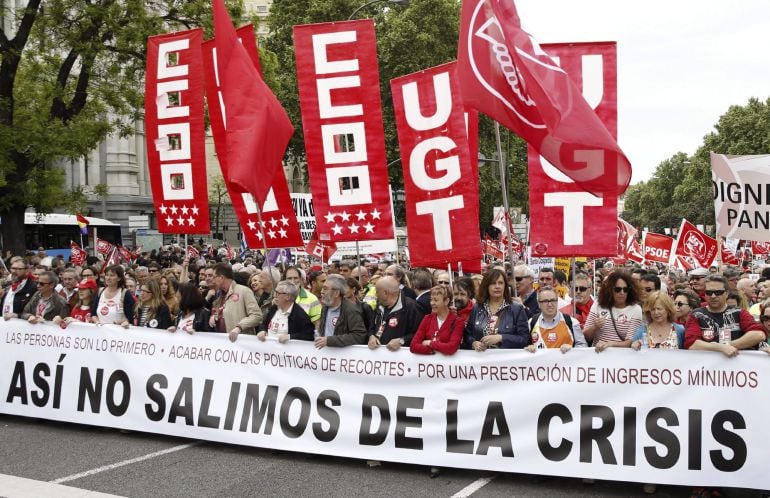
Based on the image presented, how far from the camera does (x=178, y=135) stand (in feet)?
33.9

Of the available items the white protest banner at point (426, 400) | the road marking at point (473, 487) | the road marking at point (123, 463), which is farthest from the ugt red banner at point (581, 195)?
the road marking at point (123, 463)

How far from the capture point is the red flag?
649cm

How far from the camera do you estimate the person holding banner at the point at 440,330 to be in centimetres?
684

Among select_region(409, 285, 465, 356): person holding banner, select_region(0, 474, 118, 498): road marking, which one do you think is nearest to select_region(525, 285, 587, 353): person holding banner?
select_region(409, 285, 465, 356): person holding banner

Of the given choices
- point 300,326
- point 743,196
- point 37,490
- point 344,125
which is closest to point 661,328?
A: point 300,326

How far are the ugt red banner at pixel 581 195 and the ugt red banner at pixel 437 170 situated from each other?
2.33ft

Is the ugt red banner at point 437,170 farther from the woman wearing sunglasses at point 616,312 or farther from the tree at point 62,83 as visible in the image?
the tree at point 62,83

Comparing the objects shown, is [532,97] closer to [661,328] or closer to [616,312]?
[616,312]

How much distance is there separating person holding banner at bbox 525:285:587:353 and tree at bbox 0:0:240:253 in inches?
573

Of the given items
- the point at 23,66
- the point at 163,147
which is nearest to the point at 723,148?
the point at 23,66

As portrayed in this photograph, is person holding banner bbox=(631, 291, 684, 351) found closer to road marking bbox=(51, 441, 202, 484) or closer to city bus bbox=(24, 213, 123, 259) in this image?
road marking bbox=(51, 441, 202, 484)

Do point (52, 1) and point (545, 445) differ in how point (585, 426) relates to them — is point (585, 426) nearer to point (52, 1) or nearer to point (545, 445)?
point (545, 445)

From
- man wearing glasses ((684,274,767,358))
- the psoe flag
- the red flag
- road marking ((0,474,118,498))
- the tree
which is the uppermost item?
the tree

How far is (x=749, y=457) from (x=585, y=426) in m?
1.10
